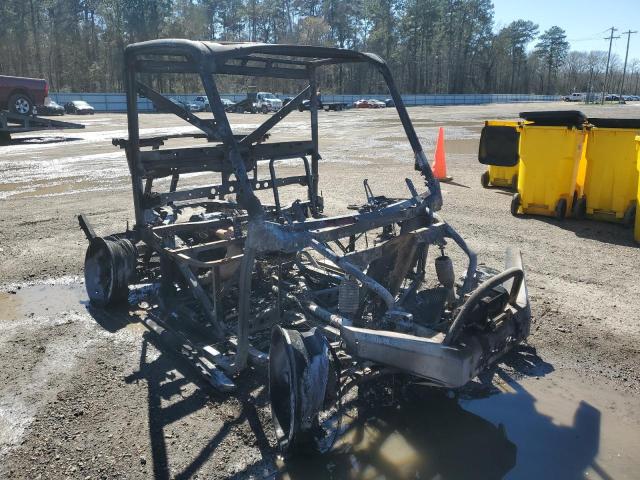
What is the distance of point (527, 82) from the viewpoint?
335ft

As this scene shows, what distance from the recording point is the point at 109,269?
5004 millimetres

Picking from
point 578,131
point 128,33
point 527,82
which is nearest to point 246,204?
point 578,131

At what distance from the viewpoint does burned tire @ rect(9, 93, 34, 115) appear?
20.2m

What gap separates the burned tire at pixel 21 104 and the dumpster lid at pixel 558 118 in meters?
19.2

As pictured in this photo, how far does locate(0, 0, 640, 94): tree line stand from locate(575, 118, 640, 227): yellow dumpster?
52.8m

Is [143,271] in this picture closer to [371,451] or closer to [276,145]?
[276,145]

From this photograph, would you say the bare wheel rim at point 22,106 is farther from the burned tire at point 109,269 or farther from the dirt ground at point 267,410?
the burned tire at point 109,269

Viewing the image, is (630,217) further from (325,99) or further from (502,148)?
(325,99)

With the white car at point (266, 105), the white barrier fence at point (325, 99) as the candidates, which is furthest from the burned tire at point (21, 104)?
the white car at point (266, 105)

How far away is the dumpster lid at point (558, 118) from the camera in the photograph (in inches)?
321

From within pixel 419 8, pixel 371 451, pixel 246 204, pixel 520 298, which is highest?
pixel 419 8

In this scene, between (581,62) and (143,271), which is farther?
(581,62)

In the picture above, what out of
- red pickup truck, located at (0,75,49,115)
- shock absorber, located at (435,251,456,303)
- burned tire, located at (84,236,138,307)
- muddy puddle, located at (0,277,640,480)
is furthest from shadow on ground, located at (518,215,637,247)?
red pickup truck, located at (0,75,49,115)

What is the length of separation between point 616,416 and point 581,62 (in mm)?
126299
